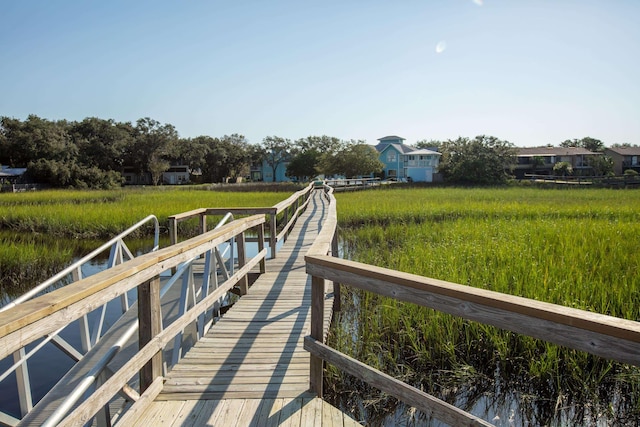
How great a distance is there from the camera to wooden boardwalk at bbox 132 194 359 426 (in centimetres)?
263

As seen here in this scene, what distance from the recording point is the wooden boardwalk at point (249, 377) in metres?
2.63

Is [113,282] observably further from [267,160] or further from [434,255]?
[267,160]

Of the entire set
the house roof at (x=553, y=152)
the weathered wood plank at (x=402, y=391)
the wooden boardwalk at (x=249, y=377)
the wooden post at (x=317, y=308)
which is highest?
the house roof at (x=553, y=152)

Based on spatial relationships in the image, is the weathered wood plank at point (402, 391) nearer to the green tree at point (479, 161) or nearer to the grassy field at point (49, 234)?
the grassy field at point (49, 234)

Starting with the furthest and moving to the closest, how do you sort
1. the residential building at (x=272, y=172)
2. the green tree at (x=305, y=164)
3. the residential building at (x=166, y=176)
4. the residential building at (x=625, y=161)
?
the residential building at (x=272, y=172) < the green tree at (x=305, y=164) < the residential building at (x=166, y=176) < the residential building at (x=625, y=161)

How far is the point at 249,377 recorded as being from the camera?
3.19m

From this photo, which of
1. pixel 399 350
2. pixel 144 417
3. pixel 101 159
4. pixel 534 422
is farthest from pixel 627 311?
pixel 101 159

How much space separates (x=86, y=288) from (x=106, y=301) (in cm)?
27

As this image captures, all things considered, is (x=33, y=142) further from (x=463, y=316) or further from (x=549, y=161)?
(x=549, y=161)

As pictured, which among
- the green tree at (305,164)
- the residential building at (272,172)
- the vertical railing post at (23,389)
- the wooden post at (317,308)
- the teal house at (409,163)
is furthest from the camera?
the residential building at (272,172)

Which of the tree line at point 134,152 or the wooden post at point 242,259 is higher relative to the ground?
the tree line at point 134,152

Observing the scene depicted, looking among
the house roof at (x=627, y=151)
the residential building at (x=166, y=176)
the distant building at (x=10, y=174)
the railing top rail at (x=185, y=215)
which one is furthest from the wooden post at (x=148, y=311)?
the house roof at (x=627, y=151)

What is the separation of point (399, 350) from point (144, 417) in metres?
3.11

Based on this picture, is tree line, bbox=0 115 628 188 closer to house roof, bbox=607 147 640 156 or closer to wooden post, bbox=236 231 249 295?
house roof, bbox=607 147 640 156
